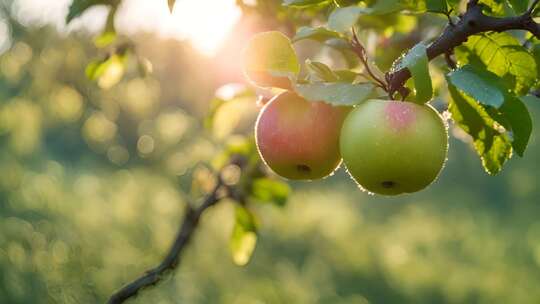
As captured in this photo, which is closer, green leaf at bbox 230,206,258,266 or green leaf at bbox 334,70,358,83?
green leaf at bbox 334,70,358,83

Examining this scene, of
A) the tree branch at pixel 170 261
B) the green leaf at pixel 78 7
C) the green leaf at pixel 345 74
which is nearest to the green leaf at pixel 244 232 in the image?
the tree branch at pixel 170 261

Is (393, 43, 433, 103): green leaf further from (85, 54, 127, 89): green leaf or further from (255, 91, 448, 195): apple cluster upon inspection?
(85, 54, 127, 89): green leaf

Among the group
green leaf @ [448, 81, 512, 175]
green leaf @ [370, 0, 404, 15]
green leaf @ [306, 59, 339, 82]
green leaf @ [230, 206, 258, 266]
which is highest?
green leaf @ [370, 0, 404, 15]

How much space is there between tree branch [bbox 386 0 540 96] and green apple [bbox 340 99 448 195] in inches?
1.3

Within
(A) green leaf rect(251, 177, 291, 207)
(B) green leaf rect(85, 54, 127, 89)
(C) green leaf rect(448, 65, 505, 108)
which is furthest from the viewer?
(A) green leaf rect(251, 177, 291, 207)

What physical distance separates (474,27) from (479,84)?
6cm

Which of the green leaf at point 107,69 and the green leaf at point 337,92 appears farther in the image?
the green leaf at point 107,69

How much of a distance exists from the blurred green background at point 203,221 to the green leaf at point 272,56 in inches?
23.3

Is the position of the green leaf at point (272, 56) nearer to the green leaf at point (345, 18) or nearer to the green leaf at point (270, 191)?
the green leaf at point (345, 18)

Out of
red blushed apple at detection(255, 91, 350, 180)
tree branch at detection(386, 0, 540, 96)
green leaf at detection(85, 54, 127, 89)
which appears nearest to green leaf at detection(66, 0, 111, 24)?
green leaf at detection(85, 54, 127, 89)

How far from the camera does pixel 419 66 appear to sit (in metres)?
0.55

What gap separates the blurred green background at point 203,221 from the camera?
2756 mm

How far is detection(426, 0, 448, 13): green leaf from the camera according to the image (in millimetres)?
636

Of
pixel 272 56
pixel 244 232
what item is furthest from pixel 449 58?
pixel 244 232
